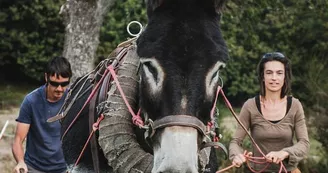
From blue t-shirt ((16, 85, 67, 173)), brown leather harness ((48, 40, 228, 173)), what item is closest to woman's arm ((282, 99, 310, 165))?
brown leather harness ((48, 40, 228, 173))

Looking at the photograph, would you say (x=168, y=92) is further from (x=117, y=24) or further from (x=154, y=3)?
(x=117, y=24)

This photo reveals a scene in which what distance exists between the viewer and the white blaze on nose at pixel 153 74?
3342mm

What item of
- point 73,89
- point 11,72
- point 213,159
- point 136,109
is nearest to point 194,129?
point 136,109

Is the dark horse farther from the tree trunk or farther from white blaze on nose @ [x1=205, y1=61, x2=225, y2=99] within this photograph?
the tree trunk

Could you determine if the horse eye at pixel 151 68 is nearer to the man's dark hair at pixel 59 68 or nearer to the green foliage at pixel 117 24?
the man's dark hair at pixel 59 68

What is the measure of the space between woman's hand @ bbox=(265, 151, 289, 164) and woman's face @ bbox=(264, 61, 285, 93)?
59 cm

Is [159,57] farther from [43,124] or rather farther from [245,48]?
[245,48]

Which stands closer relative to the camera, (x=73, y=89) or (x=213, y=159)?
(x=213, y=159)

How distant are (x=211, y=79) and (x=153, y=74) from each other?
316 mm

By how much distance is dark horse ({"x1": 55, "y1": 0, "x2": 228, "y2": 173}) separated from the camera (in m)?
3.26

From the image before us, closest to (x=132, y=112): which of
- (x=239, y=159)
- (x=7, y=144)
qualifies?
(x=239, y=159)

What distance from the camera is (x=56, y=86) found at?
582cm

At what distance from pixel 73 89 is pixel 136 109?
188 centimetres

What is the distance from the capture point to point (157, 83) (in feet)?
11.0
